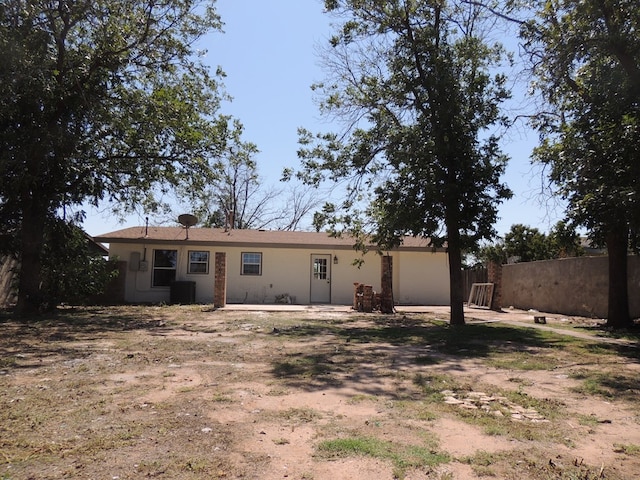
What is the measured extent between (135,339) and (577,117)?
1095 centimetres

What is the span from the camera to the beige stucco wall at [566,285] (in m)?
14.9

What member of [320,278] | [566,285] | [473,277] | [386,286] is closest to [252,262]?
[320,278]

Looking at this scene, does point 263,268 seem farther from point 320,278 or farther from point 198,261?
point 198,261

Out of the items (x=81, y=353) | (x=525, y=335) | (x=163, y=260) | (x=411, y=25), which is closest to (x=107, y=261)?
(x=163, y=260)

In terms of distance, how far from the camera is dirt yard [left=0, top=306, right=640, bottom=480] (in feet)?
12.1

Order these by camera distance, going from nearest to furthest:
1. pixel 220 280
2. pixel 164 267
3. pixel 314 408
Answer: pixel 314 408 → pixel 220 280 → pixel 164 267

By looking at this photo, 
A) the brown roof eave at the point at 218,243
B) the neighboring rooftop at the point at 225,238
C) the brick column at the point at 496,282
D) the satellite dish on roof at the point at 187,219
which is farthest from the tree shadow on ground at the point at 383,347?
the satellite dish on roof at the point at 187,219

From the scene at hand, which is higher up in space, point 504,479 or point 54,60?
point 54,60

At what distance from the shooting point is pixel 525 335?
11.6 metres

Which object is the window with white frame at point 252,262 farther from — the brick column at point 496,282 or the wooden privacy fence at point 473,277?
the brick column at point 496,282

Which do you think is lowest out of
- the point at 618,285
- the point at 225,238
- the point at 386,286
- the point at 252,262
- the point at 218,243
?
the point at 386,286

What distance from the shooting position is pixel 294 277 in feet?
71.7

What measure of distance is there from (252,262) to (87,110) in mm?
9895

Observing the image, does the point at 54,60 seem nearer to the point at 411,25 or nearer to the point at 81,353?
the point at 81,353
